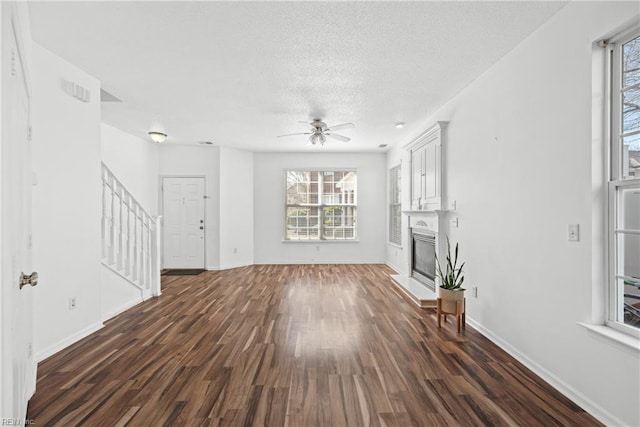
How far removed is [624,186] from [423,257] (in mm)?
3373

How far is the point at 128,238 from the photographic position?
425cm

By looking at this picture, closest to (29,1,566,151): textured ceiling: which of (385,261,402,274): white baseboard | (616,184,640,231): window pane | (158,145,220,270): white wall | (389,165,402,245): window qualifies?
(616,184,640,231): window pane

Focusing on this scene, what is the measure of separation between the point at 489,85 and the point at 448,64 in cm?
47

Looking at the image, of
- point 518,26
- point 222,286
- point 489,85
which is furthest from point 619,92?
point 222,286

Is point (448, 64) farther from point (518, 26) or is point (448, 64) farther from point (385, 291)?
point (385, 291)

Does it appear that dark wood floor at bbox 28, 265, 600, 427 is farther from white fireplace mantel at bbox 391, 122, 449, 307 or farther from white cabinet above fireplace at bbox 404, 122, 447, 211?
white cabinet above fireplace at bbox 404, 122, 447, 211

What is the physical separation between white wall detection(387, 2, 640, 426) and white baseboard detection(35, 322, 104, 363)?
396 cm

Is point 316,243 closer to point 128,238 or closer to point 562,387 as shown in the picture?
point 128,238

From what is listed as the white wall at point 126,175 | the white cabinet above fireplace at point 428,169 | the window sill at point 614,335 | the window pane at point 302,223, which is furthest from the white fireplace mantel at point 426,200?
the white wall at point 126,175

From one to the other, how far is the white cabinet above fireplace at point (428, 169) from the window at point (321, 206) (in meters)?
2.29

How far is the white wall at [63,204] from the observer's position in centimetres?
272

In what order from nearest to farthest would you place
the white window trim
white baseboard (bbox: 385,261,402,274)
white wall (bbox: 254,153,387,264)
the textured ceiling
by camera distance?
the white window trim → the textured ceiling → white baseboard (bbox: 385,261,402,274) → white wall (bbox: 254,153,387,264)

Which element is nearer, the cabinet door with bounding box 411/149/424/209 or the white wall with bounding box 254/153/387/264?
the cabinet door with bounding box 411/149/424/209

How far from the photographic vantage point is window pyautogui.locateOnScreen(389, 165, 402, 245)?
22.3 ft
